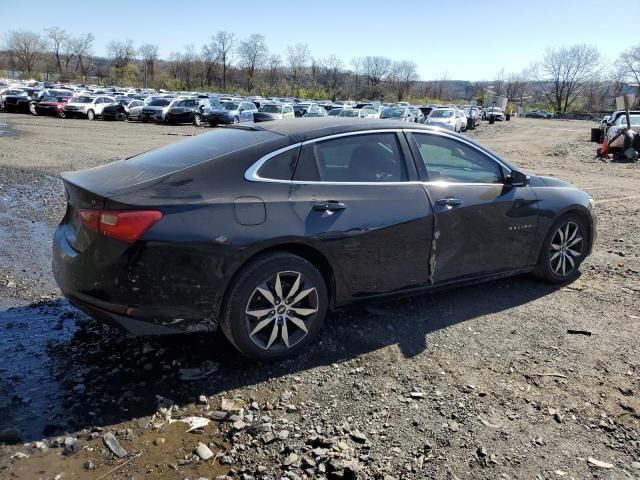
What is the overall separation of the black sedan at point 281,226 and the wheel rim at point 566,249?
54 centimetres

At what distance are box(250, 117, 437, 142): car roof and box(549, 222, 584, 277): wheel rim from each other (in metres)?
1.82

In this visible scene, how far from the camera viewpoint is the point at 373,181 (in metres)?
4.16

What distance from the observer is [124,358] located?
3.71 meters

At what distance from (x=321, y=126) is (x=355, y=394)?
206 cm

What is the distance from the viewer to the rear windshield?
3.75 metres

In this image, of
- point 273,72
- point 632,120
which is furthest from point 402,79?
point 632,120

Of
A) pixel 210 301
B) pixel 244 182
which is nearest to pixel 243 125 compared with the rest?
pixel 244 182

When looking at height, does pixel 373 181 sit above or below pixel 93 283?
above

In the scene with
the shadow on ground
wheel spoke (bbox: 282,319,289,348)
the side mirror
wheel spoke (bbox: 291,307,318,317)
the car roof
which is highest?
the car roof

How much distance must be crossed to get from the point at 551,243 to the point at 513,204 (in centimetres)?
74

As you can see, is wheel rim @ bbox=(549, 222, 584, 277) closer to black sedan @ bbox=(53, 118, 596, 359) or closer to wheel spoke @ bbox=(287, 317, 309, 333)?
black sedan @ bbox=(53, 118, 596, 359)

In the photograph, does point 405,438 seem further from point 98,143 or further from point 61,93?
point 61,93

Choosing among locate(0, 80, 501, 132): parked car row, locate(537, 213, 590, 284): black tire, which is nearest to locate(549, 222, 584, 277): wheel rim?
locate(537, 213, 590, 284): black tire

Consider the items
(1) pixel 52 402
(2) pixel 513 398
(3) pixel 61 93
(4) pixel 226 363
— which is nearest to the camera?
(1) pixel 52 402
